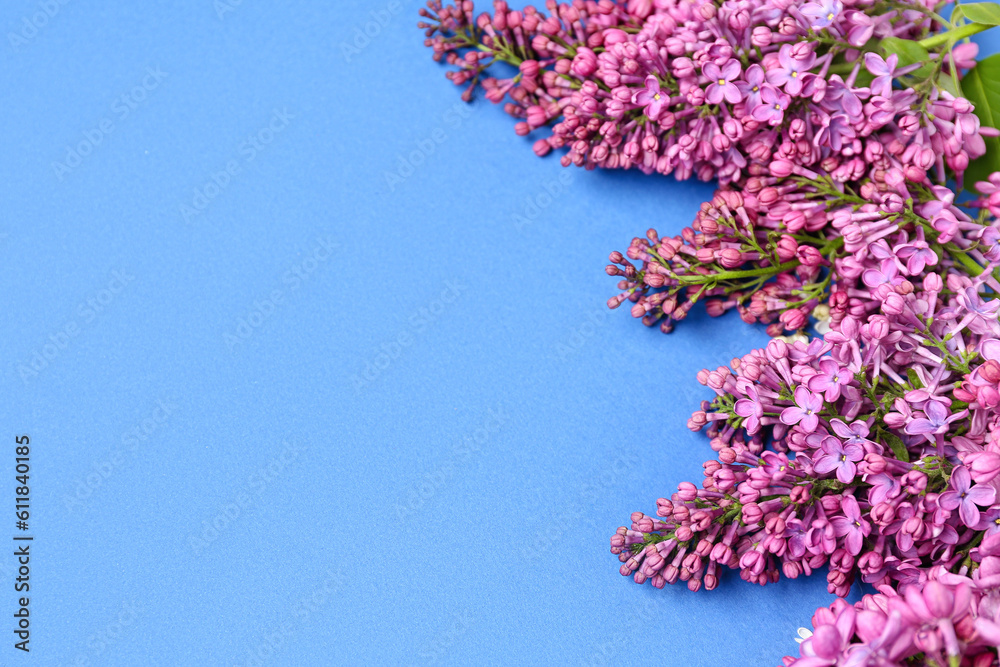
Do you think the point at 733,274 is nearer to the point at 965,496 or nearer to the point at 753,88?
the point at 753,88

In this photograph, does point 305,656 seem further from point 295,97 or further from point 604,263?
point 295,97

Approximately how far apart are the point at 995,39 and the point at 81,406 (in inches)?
92.5

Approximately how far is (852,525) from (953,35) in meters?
0.97

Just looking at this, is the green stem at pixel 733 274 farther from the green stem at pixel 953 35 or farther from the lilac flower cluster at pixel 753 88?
the green stem at pixel 953 35

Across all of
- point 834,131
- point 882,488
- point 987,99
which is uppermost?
point 834,131

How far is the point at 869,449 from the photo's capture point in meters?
1.38

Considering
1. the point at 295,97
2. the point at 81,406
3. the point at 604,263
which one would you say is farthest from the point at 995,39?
the point at 81,406

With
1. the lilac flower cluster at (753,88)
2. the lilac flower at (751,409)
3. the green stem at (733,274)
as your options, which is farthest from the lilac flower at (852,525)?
the lilac flower cluster at (753,88)

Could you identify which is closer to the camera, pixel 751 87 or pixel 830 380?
pixel 830 380

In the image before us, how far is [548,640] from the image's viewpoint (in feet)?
5.78

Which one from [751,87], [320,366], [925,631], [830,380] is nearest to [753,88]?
[751,87]

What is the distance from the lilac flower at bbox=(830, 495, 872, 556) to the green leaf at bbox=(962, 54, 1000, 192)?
0.76m

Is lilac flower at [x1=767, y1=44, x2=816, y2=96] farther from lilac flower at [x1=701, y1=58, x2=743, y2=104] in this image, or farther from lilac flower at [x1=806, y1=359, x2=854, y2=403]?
lilac flower at [x1=806, y1=359, x2=854, y2=403]

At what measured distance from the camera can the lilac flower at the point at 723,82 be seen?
151 centimetres
